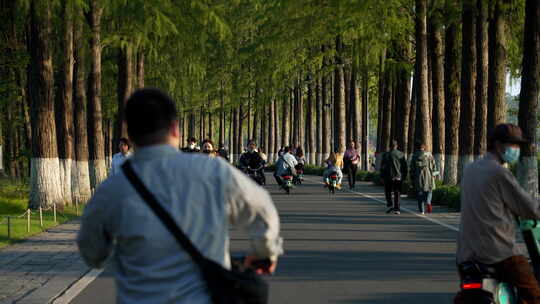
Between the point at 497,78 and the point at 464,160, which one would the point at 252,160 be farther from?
the point at 497,78

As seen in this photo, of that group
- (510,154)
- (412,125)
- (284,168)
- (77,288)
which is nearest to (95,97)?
(284,168)

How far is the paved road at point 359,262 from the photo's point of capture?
11219 mm

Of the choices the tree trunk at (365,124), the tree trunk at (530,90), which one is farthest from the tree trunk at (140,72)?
the tree trunk at (530,90)

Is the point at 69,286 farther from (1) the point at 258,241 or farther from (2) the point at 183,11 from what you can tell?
(2) the point at 183,11

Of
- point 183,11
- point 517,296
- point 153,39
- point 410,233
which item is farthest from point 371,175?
point 517,296

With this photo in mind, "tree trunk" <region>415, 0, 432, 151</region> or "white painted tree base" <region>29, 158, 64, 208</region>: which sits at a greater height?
"tree trunk" <region>415, 0, 432, 151</region>

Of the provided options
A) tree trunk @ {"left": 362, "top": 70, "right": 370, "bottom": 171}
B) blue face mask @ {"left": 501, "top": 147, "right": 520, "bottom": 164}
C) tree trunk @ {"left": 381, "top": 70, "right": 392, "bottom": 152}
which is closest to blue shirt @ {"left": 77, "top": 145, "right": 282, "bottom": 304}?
blue face mask @ {"left": 501, "top": 147, "right": 520, "bottom": 164}

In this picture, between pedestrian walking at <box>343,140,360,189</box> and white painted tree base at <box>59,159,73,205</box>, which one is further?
pedestrian walking at <box>343,140,360,189</box>

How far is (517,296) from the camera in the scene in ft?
22.8

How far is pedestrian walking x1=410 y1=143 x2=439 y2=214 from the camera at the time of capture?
25312mm

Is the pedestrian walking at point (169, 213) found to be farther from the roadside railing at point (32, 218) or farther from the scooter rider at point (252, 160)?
the scooter rider at point (252, 160)

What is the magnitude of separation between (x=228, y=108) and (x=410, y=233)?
68.4 m

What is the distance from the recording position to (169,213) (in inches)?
164

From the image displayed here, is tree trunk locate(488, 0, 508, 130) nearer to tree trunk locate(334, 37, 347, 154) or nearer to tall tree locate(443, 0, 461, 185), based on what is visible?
tall tree locate(443, 0, 461, 185)
